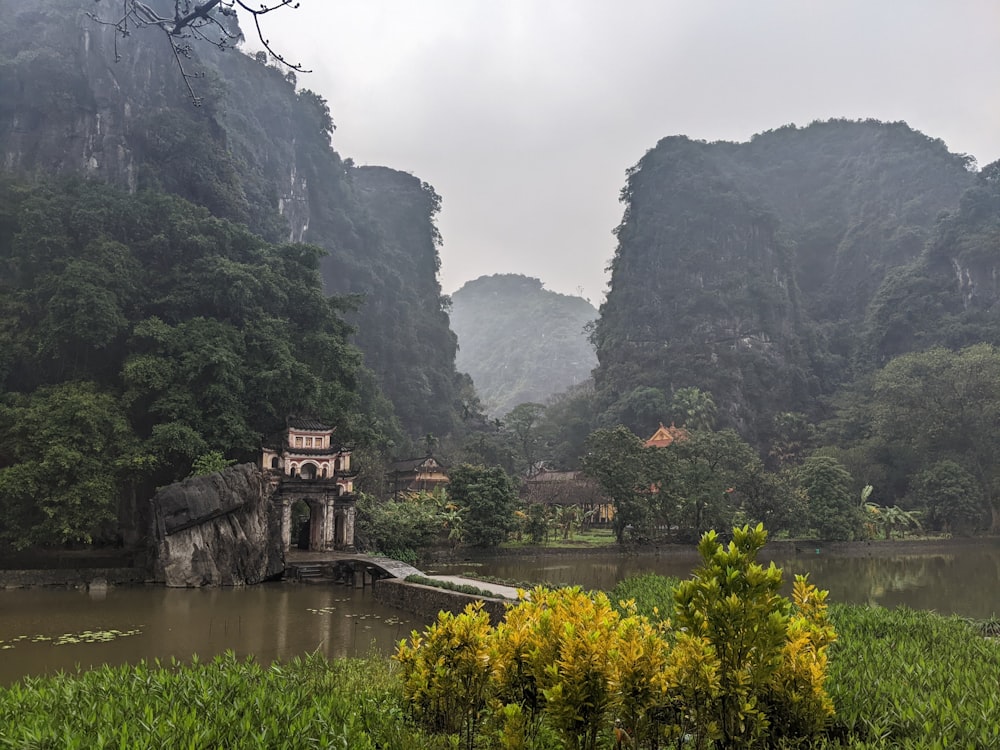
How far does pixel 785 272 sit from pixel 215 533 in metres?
75.8

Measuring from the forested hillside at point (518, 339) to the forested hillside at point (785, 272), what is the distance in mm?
41657

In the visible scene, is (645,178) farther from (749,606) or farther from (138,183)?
(749,606)

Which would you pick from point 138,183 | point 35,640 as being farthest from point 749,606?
point 138,183

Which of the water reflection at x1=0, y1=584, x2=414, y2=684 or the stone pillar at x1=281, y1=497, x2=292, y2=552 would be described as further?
the stone pillar at x1=281, y1=497, x2=292, y2=552

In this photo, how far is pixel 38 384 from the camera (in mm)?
28625

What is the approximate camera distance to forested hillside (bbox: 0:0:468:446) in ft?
127

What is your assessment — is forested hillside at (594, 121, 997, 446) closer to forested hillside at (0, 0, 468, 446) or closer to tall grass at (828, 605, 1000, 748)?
forested hillside at (0, 0, 468, 446)

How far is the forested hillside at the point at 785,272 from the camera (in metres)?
67.6

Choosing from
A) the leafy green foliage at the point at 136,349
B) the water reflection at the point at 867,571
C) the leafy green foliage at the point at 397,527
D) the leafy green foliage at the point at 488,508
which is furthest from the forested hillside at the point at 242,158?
the water reflection at the point at 867,571

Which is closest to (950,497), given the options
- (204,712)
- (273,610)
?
(273,610)

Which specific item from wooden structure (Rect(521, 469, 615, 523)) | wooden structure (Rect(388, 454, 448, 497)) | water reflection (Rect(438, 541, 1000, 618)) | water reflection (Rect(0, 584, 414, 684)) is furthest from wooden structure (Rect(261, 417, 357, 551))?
wooden structure (Rect(521, 469, 615, 523))

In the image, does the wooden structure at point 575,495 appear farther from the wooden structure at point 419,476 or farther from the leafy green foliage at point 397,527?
the leafy green foliage at point 397,527

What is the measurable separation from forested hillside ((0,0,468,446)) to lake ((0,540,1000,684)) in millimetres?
18970

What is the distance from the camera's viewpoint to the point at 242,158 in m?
55.6
